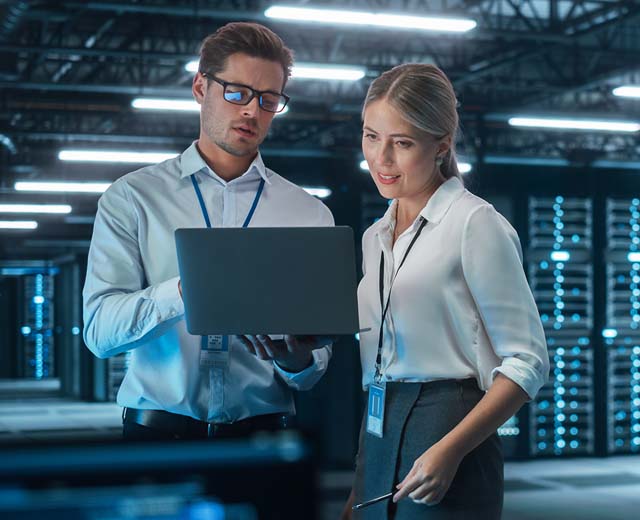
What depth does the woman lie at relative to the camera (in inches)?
69.1

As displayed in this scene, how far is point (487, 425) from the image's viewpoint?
5.71 feet

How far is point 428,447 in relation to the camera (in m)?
1.80

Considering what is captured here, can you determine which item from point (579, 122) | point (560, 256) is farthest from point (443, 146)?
point (560, 256)

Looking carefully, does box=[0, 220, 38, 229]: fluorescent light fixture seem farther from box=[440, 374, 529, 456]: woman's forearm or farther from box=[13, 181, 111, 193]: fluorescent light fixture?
box=[440, 374, 529, 456]: woman's forearm

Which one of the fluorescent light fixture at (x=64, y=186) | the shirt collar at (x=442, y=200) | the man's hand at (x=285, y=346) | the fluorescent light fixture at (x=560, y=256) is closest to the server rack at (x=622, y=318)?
the fluorescent light fixture at (x=560, y=256)

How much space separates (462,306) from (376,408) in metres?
0.26

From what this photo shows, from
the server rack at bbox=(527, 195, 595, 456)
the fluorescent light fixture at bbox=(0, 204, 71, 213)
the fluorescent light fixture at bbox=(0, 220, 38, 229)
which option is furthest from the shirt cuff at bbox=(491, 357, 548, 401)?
the fluorescent light fixture at bbox=(0, 220, 38, 229)

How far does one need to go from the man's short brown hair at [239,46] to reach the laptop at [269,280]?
0.48m

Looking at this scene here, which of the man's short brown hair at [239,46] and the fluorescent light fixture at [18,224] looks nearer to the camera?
the man's short brown hair at [239,46]

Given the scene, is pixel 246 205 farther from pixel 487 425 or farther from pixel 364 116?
pixel 487 425

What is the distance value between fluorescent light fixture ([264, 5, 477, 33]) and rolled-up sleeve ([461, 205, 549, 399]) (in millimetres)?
4960

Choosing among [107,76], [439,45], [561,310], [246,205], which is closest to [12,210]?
[107,76]

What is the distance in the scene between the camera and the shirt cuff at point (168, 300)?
1.72 meters

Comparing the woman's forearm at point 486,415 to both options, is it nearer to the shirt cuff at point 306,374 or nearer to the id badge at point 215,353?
the shirt cuff at point 306,374
